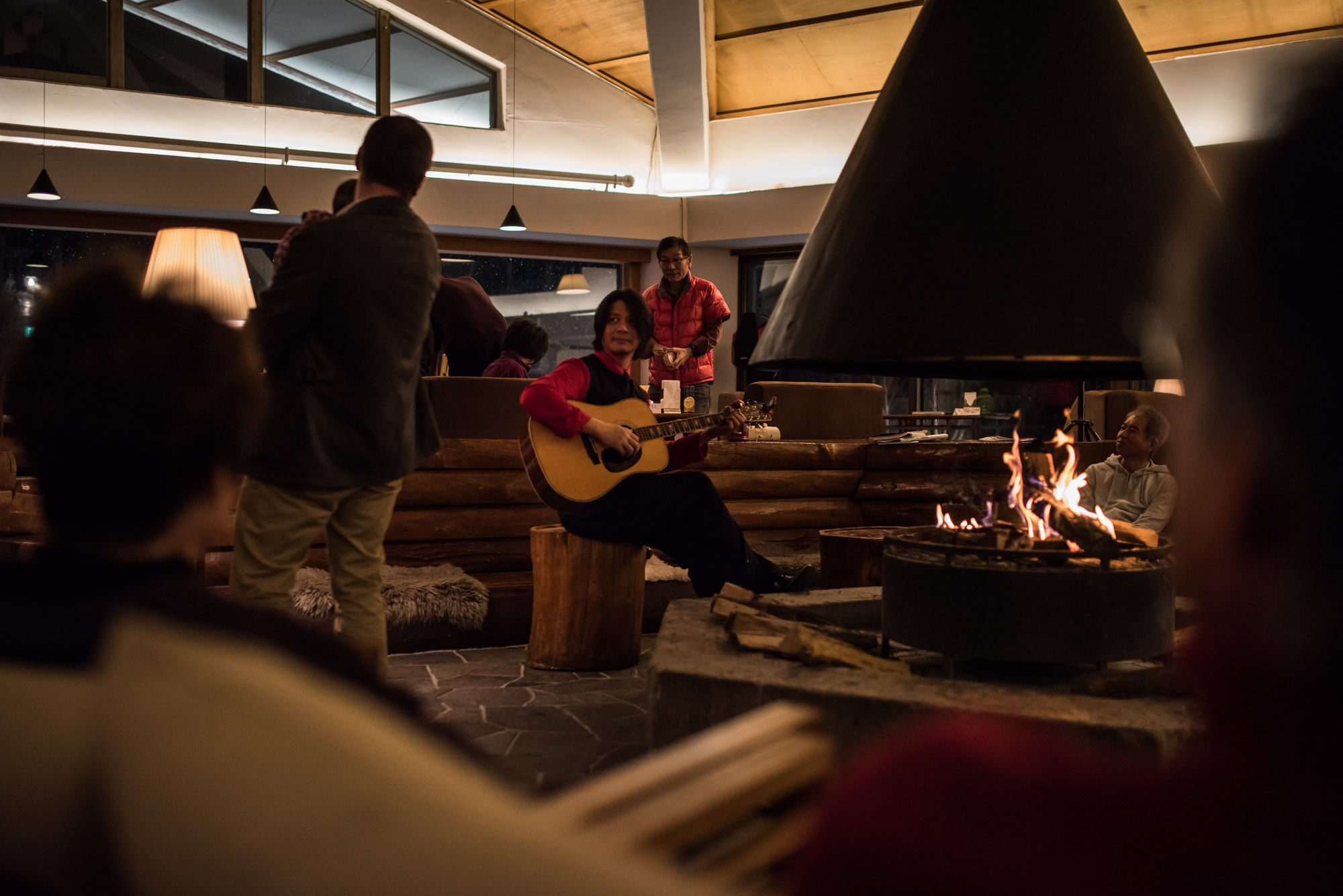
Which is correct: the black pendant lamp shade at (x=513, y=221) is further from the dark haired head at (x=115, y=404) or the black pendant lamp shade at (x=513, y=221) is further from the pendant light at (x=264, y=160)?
the dark haired head at (x=115, y=404)

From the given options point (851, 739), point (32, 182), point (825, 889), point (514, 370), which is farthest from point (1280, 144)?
point (32, 182)

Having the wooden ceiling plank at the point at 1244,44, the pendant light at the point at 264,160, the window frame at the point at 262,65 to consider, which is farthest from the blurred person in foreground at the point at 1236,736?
the window frame at the point at 262,65

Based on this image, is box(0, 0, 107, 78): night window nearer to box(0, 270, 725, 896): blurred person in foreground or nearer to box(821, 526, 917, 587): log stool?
box(821, 526, 917, 587): log stool

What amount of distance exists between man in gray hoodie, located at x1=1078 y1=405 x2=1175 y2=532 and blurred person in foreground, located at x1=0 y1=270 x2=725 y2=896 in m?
4.20

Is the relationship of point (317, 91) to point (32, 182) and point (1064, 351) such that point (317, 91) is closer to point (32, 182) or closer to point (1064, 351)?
point (32, 182)

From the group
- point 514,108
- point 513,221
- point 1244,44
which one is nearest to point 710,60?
point 514,108

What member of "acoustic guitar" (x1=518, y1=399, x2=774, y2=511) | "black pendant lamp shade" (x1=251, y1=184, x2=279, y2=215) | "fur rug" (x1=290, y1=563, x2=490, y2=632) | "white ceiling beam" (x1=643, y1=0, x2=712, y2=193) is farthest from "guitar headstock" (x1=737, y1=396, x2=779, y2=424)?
"black pendant lamp shade" (x1=251, y1=184, x2=279, y2=215)

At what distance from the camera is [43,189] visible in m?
8.16

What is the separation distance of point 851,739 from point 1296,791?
1.87 meters

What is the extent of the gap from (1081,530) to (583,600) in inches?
A: 71.6

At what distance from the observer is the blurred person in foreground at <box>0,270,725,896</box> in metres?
0.47

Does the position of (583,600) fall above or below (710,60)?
below

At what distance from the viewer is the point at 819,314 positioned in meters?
2.83

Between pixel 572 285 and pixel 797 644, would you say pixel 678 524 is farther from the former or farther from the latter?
pixel 572 285
